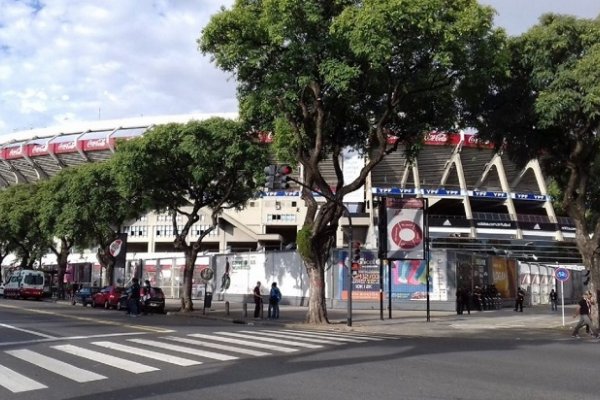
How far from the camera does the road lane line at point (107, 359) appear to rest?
35.1 feet

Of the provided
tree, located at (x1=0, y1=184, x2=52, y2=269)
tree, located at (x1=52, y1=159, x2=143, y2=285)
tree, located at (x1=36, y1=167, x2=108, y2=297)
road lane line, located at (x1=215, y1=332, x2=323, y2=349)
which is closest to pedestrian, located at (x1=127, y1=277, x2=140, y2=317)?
tree, located at (x1=52, y1=159, x2=143, y2=285)

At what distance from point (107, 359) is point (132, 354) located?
0.84 m

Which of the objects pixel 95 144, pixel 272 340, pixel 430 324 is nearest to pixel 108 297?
pixel 430 324

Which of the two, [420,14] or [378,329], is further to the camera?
[378,329]

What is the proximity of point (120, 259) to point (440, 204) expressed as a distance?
61300 mm

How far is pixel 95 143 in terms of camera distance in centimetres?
8806

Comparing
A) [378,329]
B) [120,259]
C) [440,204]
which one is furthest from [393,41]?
[440,204]

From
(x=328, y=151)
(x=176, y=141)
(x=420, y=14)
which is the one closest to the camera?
(x=420, y=14)

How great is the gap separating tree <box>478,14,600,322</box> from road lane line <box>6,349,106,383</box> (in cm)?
1597

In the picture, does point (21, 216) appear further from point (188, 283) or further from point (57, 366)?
point (57, 366)

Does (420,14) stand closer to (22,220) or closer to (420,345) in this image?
(420,345)

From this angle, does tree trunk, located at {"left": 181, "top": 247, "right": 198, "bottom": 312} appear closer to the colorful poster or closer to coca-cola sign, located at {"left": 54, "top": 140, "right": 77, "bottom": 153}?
the colorful poster

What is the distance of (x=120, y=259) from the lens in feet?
135

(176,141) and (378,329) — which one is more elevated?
(176,141)
